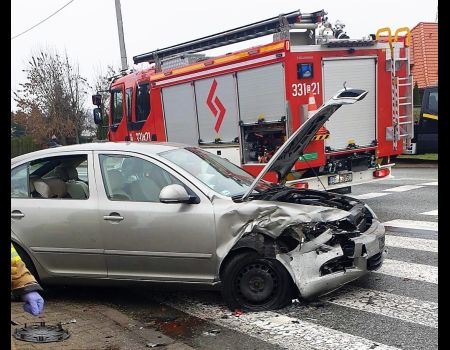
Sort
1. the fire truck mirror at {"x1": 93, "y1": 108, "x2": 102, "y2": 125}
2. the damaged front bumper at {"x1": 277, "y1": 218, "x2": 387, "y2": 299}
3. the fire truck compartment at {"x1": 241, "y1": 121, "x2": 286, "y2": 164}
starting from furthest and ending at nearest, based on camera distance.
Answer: the fire truck mirror at {"x1": 93, "y1": 108, "x2": 102, "y2": 125}, the fire truck compartment at {"x1": 241, "y1": 121, "x2": 286, "y2": 164}, the damaged front bumper at {"x1": 277, "y1": 218, "x2": 387, "y2": 299}

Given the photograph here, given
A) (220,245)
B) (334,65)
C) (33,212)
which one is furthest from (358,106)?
(33,212)

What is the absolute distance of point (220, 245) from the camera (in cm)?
471

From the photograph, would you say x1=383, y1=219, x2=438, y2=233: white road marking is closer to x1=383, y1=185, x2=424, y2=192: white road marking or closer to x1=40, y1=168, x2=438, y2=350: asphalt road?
x1=40, y1=168, x2=438, y2=350: asphalt road

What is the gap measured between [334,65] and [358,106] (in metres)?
0.94

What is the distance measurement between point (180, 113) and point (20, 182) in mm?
6103

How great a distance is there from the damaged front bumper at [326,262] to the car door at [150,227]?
752 millimetres

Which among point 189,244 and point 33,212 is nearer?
point 189,244

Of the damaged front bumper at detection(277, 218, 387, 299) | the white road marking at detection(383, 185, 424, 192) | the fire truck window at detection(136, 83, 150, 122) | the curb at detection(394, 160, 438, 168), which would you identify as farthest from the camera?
the curb at detection(394, 160, 438, 168)

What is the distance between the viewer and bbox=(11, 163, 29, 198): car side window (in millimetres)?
5438

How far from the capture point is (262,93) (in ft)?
29.8

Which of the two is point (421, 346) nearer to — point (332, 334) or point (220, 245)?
point (332, 334)

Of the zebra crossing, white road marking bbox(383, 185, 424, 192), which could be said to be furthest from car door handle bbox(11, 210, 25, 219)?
white road marking bbox(383, 185, 424, 192)

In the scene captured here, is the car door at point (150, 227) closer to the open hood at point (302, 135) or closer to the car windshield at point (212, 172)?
the car windshield at point (212, 172)
